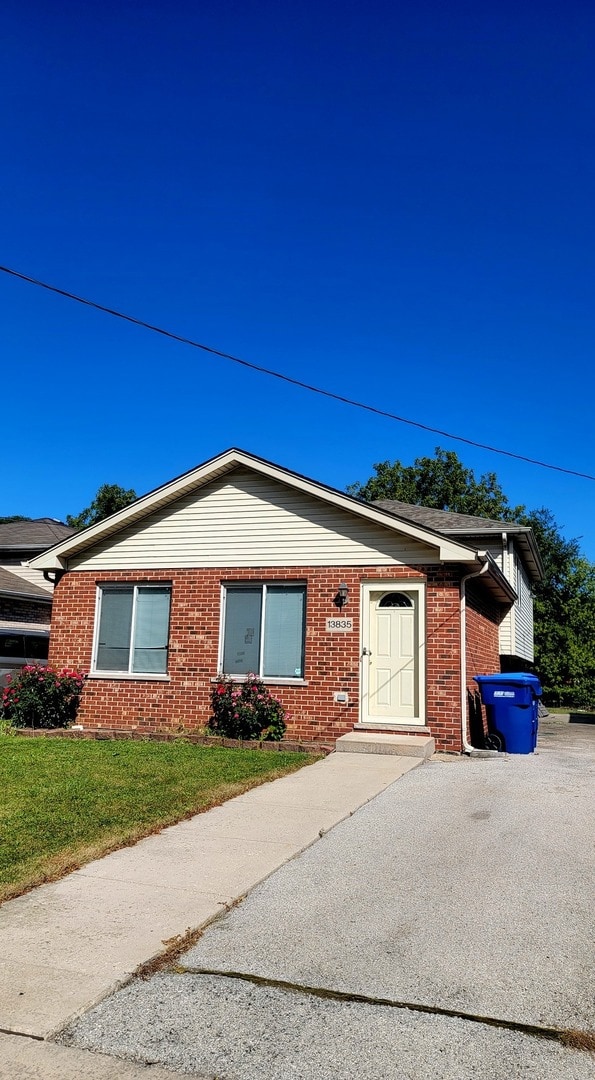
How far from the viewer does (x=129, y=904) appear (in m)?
4.52

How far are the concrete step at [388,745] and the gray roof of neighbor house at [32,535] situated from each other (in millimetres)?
14668

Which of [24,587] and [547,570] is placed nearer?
[24,587]

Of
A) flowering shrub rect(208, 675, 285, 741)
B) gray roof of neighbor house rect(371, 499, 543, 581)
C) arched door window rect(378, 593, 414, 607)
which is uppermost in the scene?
gray roof of neighbor house rect(371, 499, 543, 581)

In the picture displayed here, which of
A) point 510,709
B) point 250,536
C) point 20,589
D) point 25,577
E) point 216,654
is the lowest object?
point 510,709

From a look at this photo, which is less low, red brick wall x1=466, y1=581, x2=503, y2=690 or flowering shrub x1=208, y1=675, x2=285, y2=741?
red brick wall x1=466, y1=581, x2=503, y2=690

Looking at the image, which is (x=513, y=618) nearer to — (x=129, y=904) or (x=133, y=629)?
(x=133, y=629)

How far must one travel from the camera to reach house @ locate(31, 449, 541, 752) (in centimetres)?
1191

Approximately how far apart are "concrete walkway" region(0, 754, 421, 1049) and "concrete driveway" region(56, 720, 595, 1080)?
0.16 metres

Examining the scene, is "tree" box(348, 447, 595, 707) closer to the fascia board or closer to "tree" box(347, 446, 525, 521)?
"tree" box(347, 446, 525, 521)

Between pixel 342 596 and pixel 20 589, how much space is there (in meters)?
11.3

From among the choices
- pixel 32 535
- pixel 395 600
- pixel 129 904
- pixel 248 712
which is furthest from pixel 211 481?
pixel 32 535

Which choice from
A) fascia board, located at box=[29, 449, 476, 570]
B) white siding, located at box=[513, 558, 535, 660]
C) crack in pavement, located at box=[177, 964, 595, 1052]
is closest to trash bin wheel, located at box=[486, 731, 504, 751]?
fascia board, located at box=[29, 449, 476, 570]

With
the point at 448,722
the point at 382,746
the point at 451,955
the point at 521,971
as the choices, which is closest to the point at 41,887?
the point at 451,955

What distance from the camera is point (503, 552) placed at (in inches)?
723
